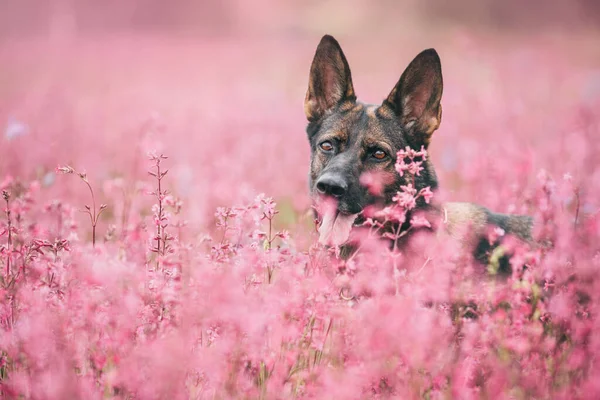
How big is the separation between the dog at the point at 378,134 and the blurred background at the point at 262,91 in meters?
0.68

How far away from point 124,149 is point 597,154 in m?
6.59

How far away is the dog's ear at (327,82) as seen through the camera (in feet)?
14.1

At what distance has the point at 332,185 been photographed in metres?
3.59

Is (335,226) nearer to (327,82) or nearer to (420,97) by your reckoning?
(420,97)

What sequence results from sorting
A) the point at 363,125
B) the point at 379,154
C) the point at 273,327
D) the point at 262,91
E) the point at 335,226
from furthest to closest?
the point at 262,91 < the point at 363,125 < the point at 379,154 < the point at 335,226 < the point at 273,327

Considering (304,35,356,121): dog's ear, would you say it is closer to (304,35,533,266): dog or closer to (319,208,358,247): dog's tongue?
(304,35,533,266): dog

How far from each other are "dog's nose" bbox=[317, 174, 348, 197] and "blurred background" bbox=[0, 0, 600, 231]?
50 cm

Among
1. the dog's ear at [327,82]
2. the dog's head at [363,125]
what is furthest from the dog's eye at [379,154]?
the dog's ear at [327,82]

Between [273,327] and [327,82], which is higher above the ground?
[327,82]

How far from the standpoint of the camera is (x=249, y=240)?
9.32 ft

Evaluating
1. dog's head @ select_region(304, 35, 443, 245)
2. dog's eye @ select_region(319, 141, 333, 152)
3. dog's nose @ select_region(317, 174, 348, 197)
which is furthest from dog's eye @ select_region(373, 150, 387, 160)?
dog's nose @ select_region(317, 174, 348, 197)

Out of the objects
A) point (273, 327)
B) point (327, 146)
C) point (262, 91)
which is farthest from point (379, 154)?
point (262, 91)

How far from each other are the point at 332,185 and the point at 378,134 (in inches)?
32.4

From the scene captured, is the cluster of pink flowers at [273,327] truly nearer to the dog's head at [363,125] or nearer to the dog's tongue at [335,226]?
the dog's tongue at [335,226]
